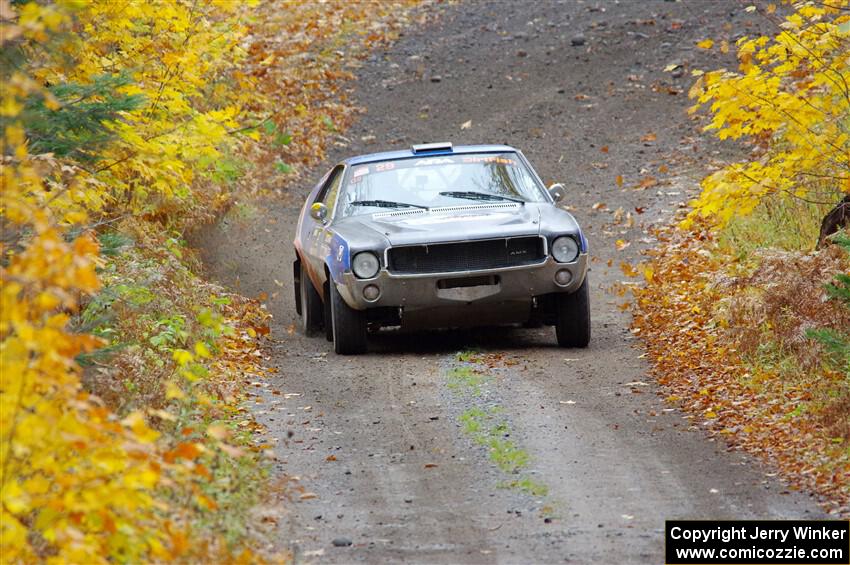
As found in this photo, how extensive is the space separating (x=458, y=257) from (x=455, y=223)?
0.33m

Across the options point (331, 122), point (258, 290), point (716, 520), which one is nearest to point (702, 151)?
point (331, 122)

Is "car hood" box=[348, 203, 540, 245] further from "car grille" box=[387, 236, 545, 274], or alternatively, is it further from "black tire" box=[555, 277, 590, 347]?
"black tire" box=[555, 277, 590, 347]

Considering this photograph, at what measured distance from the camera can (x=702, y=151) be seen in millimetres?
19844

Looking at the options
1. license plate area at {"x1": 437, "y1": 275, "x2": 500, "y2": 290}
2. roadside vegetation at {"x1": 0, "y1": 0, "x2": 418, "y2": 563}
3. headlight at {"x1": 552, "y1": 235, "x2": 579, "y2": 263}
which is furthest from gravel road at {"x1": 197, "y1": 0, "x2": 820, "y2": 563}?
headlight at {"x1": 552, "y1": 235, "x2": 579, "y2": 263}

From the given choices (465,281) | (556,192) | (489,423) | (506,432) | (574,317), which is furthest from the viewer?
(556,192)

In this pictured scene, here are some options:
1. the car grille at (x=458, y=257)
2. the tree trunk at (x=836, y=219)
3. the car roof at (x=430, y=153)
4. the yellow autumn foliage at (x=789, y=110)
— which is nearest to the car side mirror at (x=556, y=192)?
the car roof at (x=430, y=153)

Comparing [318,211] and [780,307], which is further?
[318,211]

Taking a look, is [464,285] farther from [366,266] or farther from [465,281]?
[366,266]

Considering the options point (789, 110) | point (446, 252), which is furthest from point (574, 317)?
point (789, 110)

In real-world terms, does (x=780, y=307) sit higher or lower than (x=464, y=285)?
lower

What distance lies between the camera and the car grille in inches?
395

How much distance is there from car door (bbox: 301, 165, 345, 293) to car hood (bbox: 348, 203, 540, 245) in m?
0.35

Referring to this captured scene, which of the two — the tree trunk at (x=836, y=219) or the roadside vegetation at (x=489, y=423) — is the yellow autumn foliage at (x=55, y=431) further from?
the tree trunk at (x=836, y=219)

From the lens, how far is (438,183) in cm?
Answer: 1117
